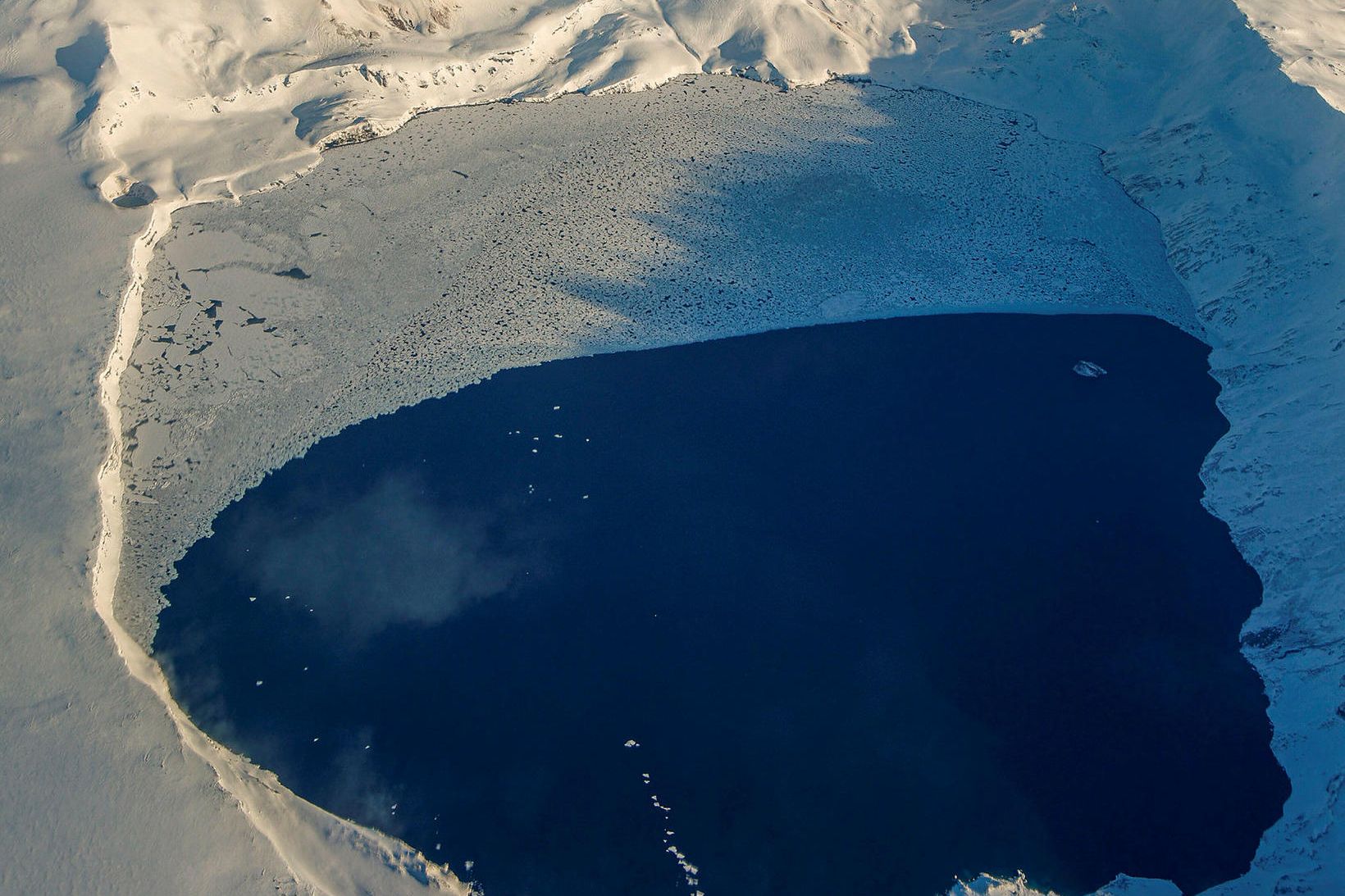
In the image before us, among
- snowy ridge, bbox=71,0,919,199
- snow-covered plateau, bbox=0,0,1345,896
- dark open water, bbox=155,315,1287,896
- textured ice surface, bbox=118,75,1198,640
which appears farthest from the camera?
snowy ridge, bbox=71,0,919,199

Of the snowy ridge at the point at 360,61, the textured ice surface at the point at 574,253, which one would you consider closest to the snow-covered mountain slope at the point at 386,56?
the snowy ridge at the point at 360,61

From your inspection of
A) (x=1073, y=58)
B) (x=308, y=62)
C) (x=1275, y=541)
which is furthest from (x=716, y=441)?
(x=1073, y=58)

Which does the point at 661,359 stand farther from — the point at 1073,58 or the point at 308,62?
the point at 1073,58

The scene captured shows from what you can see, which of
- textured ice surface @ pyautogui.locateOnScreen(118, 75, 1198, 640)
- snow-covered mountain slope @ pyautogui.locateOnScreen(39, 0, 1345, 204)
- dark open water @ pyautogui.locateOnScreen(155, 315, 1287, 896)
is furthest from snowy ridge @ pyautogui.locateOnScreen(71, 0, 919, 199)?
dark open water @ pyautogui.locateOnScreen(155, 315, 1287, 896)

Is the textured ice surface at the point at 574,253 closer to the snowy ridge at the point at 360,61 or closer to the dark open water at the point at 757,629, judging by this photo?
the snowy ridge at the point at 360,61

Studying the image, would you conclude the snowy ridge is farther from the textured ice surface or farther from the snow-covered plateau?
the textured ice surface

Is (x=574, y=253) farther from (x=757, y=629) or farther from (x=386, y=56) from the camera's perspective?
(x=757, y=629)
